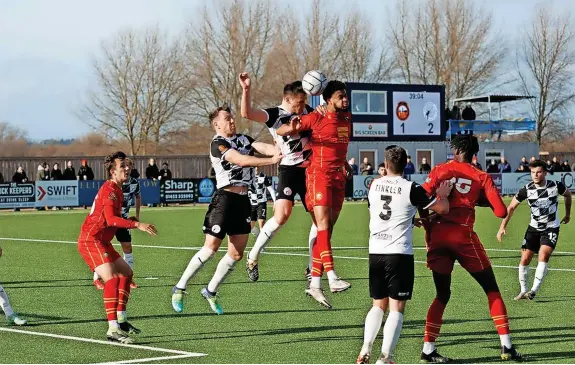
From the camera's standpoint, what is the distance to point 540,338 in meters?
10.5

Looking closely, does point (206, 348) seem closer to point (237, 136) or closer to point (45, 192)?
point (237, 136)

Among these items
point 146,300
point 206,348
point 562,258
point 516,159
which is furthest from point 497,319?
point 516,159

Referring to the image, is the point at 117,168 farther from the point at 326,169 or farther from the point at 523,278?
the point at 523,278

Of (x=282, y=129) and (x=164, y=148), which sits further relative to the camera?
(x=164, y=148)

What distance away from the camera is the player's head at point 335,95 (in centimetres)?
1124

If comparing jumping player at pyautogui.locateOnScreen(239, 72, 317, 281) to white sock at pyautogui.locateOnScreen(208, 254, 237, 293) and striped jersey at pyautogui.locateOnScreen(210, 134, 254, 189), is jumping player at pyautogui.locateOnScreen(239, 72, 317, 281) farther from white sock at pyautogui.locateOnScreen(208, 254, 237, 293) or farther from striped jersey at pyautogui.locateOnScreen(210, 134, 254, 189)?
white sock at pyautogui.locateOnScreen(208, 254, 237, 293)

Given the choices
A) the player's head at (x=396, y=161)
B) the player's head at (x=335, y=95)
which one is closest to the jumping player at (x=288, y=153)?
the player's head at (x=335, y=95)

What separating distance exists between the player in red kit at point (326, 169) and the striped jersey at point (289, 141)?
0.94 feet

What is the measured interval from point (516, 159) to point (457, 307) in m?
47.8

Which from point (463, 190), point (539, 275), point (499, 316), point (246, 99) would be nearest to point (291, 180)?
point (246, 99)

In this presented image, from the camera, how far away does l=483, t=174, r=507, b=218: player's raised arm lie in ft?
30.5

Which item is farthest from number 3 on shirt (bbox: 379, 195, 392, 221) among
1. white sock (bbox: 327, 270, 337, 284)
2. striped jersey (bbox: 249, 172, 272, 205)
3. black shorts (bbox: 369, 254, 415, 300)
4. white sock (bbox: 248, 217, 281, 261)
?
striped jersey (bbox: 249, 172, 272, 205)

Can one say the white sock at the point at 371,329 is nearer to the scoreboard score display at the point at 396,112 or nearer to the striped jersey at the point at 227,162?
the striped jersey at the point at 227,162

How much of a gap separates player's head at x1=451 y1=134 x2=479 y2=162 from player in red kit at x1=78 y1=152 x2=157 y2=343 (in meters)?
3.07
